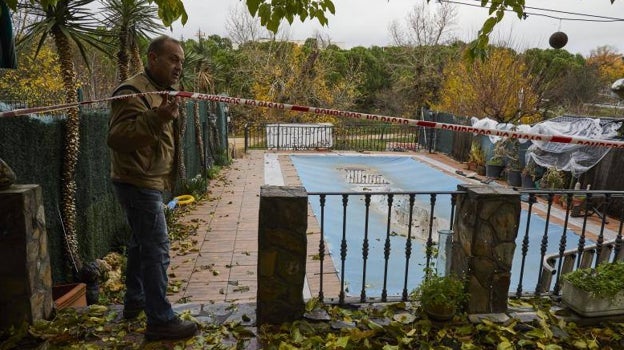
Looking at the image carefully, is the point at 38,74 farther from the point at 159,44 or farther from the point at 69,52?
the point at 159,44

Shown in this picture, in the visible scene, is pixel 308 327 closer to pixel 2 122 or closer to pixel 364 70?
pixel 2 122

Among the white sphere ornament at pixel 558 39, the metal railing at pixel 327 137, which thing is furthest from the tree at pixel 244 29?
the white sphere ornament at pixel 558 39

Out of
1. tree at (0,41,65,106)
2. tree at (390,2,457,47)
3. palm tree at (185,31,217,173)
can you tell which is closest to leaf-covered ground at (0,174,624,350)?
palm tree at (185,31,217,173)

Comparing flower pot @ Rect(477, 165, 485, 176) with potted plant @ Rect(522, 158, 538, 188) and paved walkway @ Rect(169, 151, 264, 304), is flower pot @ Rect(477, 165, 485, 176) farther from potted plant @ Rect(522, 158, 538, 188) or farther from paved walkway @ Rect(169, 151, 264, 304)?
paved walkway @ Rect(169, 151, 264, 304)

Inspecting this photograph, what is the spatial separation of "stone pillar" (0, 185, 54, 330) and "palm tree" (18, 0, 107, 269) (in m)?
1.24

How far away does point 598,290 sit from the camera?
281 cm

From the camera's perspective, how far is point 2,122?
291 cm

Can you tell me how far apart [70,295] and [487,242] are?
10.1 ft

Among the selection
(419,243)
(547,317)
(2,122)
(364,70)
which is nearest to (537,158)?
(419,243)

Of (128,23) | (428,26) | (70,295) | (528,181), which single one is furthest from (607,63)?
(70,295)

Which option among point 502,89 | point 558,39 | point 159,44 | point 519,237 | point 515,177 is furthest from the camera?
point 502,89

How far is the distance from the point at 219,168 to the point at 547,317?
8.92 meters

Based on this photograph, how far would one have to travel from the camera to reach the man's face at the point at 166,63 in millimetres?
2324

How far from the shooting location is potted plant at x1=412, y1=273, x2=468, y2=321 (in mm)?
2723
